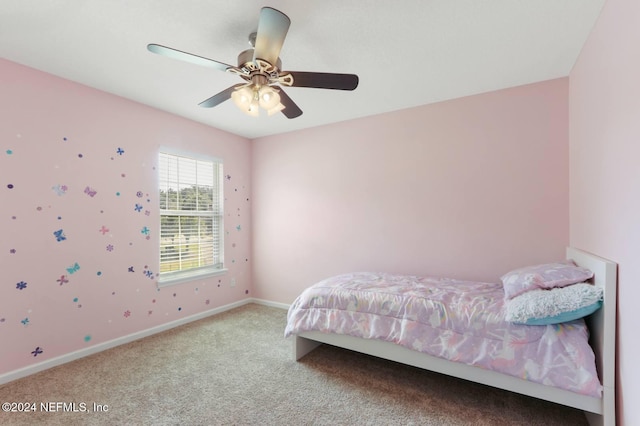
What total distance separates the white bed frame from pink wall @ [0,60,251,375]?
2.52m

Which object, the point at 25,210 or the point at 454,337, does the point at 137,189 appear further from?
the point at 454,337

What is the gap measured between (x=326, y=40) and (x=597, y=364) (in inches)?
101

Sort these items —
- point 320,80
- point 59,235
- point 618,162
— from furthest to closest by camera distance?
1. point 59,235
2. point 320,80
3. point 618,162

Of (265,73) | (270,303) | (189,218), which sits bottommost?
(270,303)

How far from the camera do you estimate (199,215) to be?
3.72m

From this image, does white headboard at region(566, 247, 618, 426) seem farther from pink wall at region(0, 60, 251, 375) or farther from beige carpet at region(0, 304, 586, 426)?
pink wall at region(0, 60, 251, 375)

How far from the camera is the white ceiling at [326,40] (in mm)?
1689

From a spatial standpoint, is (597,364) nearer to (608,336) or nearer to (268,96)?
(608,336)

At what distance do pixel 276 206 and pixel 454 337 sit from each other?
286cm

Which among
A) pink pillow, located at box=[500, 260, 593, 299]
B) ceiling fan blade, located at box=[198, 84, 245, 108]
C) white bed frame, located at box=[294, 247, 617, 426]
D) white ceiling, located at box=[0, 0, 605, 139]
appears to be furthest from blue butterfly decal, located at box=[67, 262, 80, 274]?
pink pillow, located at box=[500, 260, 593, 299]

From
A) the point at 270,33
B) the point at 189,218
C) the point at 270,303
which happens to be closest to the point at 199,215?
the point at 189,218

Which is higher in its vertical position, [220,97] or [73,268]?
[220,97]

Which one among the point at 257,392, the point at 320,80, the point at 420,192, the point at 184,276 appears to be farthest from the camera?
the point at 184,276

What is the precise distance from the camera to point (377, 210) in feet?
11.1
